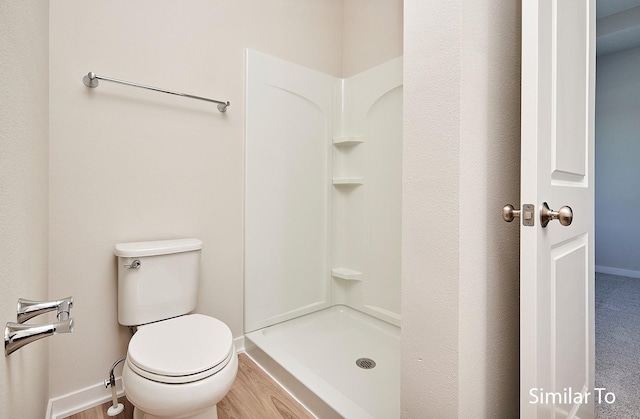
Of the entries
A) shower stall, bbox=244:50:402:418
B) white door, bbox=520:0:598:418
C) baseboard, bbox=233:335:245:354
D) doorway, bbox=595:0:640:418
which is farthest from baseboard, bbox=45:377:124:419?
doorway, bbox=595:0:640:418

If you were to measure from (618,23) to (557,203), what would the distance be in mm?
3825

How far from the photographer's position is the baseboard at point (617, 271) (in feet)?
12.2

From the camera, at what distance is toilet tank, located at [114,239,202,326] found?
138 centimetres

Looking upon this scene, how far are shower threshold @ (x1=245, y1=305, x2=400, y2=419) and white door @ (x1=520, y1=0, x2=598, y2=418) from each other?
654 mm

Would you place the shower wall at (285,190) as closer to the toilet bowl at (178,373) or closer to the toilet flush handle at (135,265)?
the toilet flush handle at (135,265)

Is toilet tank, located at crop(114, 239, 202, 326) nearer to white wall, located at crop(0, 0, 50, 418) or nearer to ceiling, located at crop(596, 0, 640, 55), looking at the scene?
white wall, located at crop(0, 0, 50, 418)

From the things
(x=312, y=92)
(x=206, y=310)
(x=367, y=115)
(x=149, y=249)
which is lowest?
(x=206, y=310)

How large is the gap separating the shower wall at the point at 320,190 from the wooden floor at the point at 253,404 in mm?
367

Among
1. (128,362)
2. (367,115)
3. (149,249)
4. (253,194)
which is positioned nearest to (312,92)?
(367,115)

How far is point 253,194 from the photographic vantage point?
1911 millimetres

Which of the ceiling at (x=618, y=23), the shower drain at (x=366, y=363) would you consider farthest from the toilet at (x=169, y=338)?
the ceiling at (x=618, y=23)

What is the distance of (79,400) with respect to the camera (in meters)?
1.40

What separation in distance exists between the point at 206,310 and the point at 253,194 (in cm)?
72

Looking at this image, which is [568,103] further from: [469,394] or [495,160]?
[469,394]
